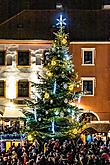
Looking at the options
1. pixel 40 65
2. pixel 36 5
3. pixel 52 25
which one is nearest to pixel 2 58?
pixel 40 65

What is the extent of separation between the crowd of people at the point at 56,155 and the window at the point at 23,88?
17588mm

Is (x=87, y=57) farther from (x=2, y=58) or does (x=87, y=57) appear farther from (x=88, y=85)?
(x=2, y=58)

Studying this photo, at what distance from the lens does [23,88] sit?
51219 millimetres

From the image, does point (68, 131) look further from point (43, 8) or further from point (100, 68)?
point (43, 8)

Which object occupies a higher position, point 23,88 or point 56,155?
point 23,88

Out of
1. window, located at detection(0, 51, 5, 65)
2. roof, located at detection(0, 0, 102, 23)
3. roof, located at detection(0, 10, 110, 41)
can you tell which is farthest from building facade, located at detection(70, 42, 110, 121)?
roof, located at detection(0, 0, 102, 23)

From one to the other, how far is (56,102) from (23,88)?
49.1 ft

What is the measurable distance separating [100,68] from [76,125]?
1505 cm

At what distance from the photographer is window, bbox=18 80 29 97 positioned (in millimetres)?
51188

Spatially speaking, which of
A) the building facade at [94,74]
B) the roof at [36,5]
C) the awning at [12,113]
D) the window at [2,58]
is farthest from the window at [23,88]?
the roof at [36,5]

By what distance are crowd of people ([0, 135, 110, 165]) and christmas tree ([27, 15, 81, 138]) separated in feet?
8.52

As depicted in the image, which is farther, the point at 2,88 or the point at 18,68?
the point at 18,68

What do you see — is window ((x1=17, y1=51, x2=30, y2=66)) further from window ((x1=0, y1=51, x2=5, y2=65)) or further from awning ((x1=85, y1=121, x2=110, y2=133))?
awning ((x1=85, y1=121, x2=110, y2=133))

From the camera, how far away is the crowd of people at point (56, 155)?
2817cm
